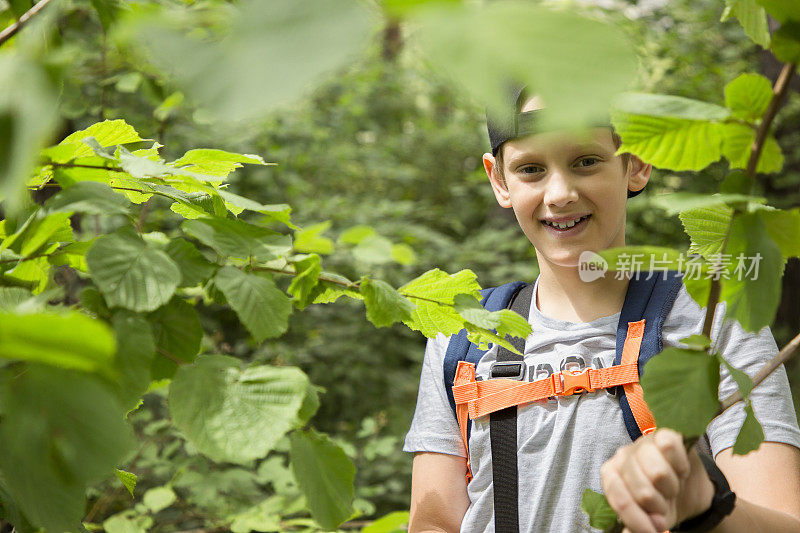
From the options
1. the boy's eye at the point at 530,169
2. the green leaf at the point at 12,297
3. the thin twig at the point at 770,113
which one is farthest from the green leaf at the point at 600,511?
the boy's eye at the point at 530,169

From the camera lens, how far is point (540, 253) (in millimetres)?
1443

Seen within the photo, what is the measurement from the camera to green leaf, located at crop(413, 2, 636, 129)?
29cm

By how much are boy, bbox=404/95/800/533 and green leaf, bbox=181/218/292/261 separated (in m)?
0.53

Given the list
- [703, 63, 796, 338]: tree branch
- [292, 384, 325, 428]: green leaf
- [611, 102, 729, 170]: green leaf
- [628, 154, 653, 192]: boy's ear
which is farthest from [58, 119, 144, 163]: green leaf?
[628, 154, 653, 192]: boy's ear

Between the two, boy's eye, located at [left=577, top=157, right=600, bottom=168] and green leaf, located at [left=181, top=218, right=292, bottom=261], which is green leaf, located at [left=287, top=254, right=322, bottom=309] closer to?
green leaf, located at [left=181, top=218, right=292, bottom=261]

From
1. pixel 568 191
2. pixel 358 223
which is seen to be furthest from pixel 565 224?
pixel 358 223

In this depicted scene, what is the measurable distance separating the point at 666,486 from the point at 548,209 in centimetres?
78

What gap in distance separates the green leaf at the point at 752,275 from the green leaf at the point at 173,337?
0.48m

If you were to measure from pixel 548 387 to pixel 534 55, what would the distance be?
40.2 inches

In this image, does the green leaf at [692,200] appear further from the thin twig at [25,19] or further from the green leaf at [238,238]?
the thin twig at [25,19]

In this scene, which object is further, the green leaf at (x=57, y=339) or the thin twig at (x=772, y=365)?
the thin twig at (x=772, y=365)

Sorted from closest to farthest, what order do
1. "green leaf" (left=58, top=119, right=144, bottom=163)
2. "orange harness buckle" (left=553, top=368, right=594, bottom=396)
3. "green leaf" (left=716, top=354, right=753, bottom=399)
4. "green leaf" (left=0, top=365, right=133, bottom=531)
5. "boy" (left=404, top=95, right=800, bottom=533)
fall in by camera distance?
"green leaf" (left=0, top=365, right=133, bottom=531)
"green leaf" (left=716, top=354, right=753, bottom=399)
"green leaf" (left=58, top=119, right=144, bottom=163)
"boy" (left=404, top=95, right=800, bottom=533)
"orange harness buckle" (left=553, top=368, right=594, bottom=396)

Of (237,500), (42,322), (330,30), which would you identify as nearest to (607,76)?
(330,30)

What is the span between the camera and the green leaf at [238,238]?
2.05 feet
